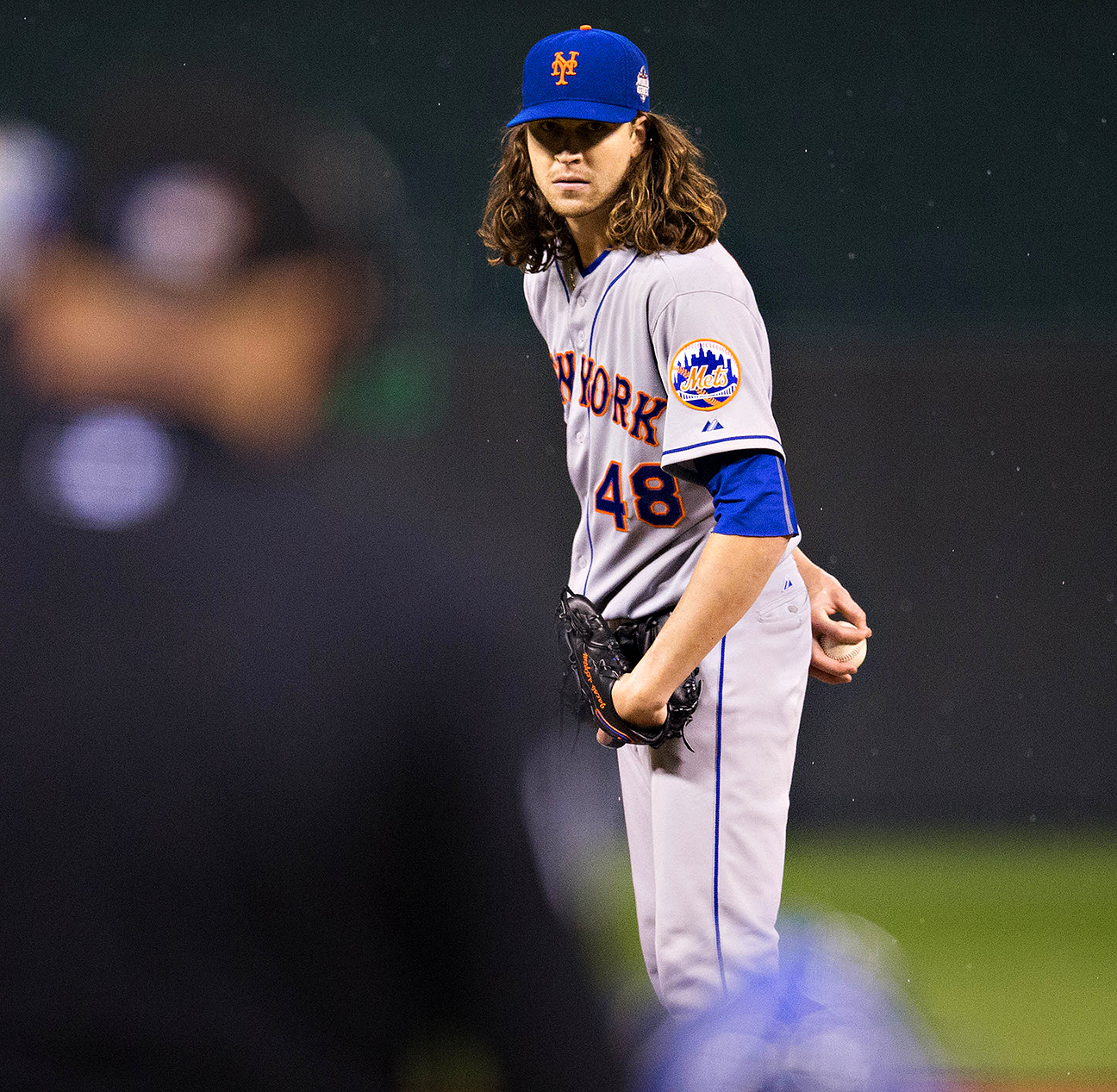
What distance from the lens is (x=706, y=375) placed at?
1452 mm

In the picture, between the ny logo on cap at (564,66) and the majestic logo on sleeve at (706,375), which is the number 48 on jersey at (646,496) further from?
the ny logo on cap at (564,66)

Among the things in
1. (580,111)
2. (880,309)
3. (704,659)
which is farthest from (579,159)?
(880,309)

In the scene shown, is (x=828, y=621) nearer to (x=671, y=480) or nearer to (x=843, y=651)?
(x=843, y=651)

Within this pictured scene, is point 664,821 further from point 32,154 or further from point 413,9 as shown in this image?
point 413,9

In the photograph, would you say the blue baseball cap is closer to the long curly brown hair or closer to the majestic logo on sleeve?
the long curly brown hair

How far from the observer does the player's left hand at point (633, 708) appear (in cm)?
145

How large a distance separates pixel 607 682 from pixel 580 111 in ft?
2.13

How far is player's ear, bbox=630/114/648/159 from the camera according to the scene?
1.54 meters

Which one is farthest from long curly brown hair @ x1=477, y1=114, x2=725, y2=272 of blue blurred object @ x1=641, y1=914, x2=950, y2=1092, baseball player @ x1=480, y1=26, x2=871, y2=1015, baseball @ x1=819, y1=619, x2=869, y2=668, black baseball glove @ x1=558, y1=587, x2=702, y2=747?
blue blurred object @ x1=641, y1=914, x2=950, y2=1092

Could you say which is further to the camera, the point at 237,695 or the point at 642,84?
the point at 642,84

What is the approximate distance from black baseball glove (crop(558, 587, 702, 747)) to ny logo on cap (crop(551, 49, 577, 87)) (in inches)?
24.4

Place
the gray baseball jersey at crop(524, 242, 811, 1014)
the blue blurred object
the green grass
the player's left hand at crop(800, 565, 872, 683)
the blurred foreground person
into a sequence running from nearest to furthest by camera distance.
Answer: the blurred foreground person, the blue blurred object, the gray baseball jersey at crop(524, 242, 811, 1014), the player's left hand at crop(800, 565, 872, 683), the green grass

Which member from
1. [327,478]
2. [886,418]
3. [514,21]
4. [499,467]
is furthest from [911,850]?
[327,478]

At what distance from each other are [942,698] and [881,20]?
1891mm
